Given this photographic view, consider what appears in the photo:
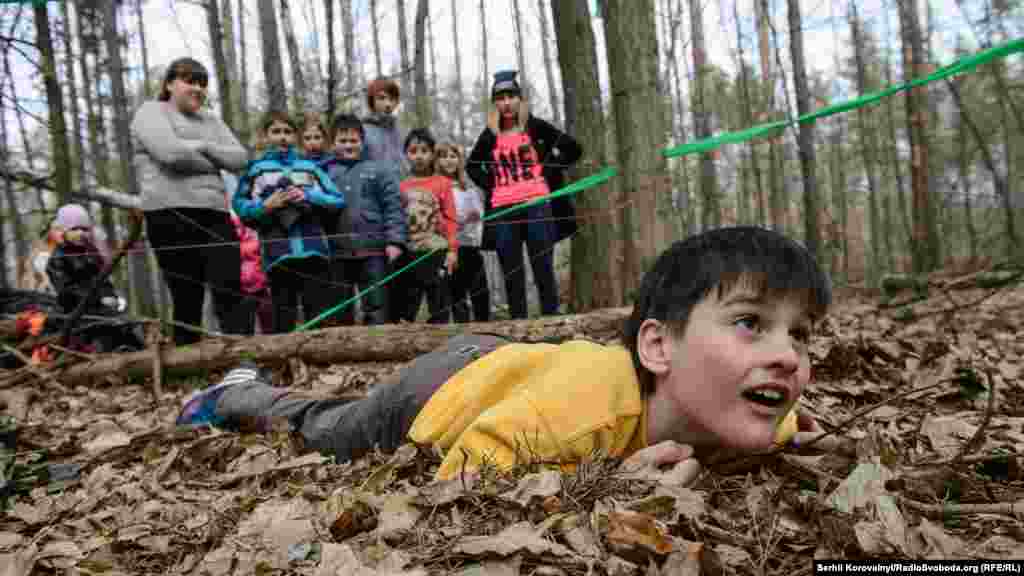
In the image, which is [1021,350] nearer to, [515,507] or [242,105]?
[515,507]

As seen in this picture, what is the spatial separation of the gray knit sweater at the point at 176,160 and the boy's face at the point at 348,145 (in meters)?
0.79

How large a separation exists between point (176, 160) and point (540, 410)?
3.63 m

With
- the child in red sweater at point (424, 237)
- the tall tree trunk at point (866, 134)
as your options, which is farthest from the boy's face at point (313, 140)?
the tall tree trunk at point (866, 134)

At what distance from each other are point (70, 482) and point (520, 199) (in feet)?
10.9

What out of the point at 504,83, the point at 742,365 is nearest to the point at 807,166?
the point at 504,83

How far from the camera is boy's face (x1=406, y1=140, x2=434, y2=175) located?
18.9 feet

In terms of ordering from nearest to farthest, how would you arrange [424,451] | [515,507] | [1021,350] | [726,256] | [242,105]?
[515,507], [726,256], [424,451], [1021,350], [242,105]

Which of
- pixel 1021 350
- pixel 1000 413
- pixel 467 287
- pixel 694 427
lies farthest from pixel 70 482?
pixel 1021 350

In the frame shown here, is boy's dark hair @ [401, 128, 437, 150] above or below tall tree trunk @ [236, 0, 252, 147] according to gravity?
below

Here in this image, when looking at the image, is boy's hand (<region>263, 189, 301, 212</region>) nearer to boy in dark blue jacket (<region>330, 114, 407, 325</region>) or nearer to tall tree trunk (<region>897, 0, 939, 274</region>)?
boy in dark blue jacket (<region>330, 114, 407, 325</region>)

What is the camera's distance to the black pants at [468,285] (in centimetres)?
570

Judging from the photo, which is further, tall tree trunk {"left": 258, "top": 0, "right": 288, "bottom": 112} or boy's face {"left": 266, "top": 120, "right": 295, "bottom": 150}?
tall tree trunk {"left": 258, "top": 0, "right": 288, "bottom": 112}

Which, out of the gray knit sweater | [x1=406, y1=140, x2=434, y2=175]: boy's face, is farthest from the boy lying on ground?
[x1=406, y1=140, x2=434, y2=175]: boy's face

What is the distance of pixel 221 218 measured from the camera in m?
4.97
